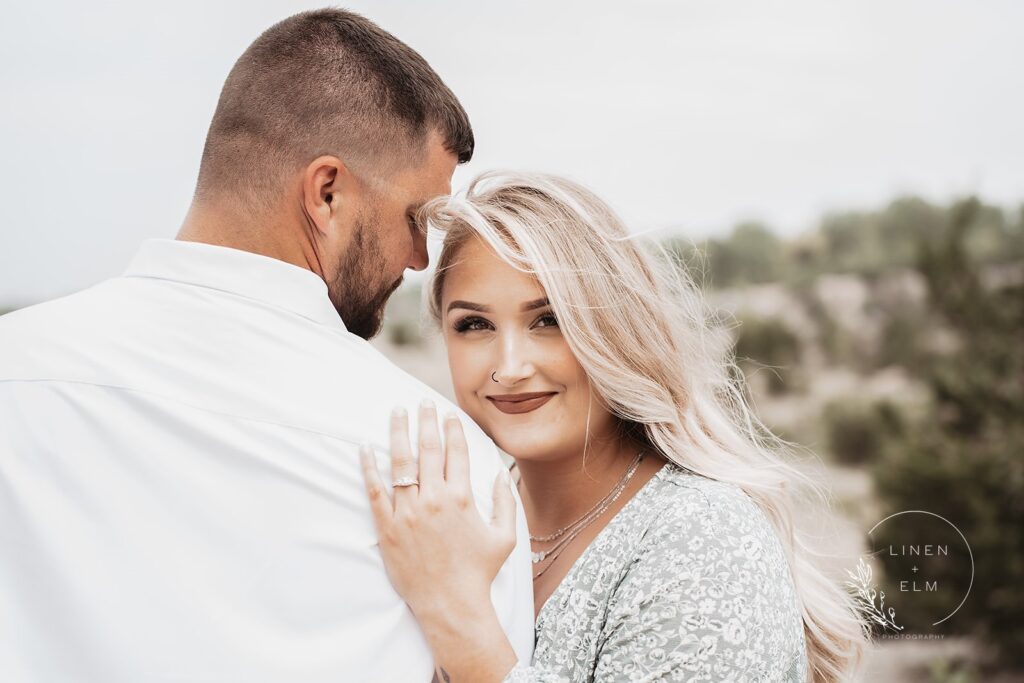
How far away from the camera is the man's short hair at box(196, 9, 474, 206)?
170cm

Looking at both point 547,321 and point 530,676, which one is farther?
point 547,321

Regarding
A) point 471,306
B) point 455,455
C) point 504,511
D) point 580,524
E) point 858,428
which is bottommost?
point 858,428

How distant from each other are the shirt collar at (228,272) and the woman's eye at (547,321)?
0.55 meters

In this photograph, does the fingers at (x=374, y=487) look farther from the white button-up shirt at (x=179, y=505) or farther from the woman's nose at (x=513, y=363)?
the woman's nose at (x=513, y=363)

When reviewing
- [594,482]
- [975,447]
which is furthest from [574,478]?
[975,447]

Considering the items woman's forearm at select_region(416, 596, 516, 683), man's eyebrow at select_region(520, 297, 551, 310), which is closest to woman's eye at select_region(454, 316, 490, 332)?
man's eyebrow at select_region(520, 297, 551, 310)

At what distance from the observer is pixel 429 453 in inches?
57.0

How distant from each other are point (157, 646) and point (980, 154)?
18.0ft

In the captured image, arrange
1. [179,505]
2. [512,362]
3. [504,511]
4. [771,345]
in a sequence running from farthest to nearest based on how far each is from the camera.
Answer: [771,345]
[512,362]
[504,511]
[179,505]

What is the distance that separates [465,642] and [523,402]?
611 mm

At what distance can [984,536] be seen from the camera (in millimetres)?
4664

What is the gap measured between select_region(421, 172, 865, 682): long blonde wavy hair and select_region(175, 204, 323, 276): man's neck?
1.11ft

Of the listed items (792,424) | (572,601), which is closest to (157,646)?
(572,601)

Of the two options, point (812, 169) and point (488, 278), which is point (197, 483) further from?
point (812, 169)
